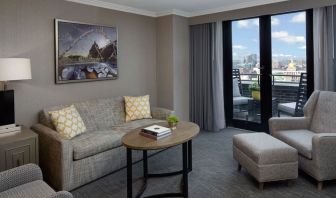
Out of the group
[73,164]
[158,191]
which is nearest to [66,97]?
[73,164]

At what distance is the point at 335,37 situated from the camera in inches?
143

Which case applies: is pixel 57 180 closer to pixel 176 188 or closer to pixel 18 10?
pixel 176 188

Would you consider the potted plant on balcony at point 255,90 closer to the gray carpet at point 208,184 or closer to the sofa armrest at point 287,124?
the sofa armrest at point 287,124

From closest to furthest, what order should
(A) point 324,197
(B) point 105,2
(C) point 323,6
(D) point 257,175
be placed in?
(A) point 324,197 → (D) point 257,175 → (C) point 323,6 → (B) point 105,2

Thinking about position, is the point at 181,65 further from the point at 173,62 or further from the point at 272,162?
the point at 272,162

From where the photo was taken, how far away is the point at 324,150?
8.57 feet

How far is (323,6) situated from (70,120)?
3.76 metres

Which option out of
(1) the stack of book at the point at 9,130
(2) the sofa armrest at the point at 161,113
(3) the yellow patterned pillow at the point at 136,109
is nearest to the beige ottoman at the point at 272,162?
(2) the sofa armrest at the point at 161,113

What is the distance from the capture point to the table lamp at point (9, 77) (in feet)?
8.92

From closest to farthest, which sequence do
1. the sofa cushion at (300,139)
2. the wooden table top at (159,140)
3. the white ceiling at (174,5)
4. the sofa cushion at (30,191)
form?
the sofa cushion at (30,191) → the wooden table top at (159,140) → the sofa cushion at (300,139) → the white ceiling at (174,5)

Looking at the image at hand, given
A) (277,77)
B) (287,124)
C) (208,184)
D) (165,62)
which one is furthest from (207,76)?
(208,184)

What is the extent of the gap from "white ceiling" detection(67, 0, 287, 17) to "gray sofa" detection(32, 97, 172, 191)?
1641mm

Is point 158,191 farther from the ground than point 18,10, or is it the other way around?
point 18,10

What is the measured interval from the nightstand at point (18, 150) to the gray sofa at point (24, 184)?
650mm
